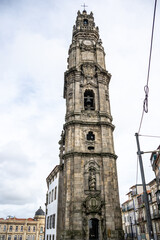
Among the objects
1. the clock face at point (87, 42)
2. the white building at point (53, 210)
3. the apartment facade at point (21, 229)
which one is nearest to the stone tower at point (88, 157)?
the clock face at point (87, 42)

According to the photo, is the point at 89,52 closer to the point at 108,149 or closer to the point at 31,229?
the point at 108,149

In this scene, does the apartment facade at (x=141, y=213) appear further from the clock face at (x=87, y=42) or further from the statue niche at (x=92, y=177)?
the clock face at (x=87, y=42)

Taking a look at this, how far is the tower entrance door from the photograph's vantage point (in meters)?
22.6

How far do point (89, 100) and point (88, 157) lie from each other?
331 inches

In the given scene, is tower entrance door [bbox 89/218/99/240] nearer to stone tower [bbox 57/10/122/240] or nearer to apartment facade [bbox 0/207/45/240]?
stone tower [bbox 57/10/122/240]

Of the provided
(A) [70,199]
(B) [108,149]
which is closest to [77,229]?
(A) [70,199]

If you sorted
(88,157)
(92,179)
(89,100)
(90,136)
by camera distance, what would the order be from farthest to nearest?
(89,100)
(90,136)
(88,157)
(92,179)

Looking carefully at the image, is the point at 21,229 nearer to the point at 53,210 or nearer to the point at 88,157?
the point at 53,210

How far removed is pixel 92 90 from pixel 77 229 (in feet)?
59.0

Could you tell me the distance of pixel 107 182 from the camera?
80.3 feet

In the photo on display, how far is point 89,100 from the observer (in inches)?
1193

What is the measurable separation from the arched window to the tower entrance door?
14.2m

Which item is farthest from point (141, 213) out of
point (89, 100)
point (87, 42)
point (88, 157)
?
point (87, 42)

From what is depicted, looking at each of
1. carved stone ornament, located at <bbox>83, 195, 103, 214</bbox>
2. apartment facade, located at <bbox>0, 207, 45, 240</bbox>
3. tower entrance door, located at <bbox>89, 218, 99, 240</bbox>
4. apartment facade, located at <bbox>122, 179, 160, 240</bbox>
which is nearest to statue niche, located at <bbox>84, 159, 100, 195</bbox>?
carved stone ornament, located at <bbox>83, 195, 103, 214</bbox>
